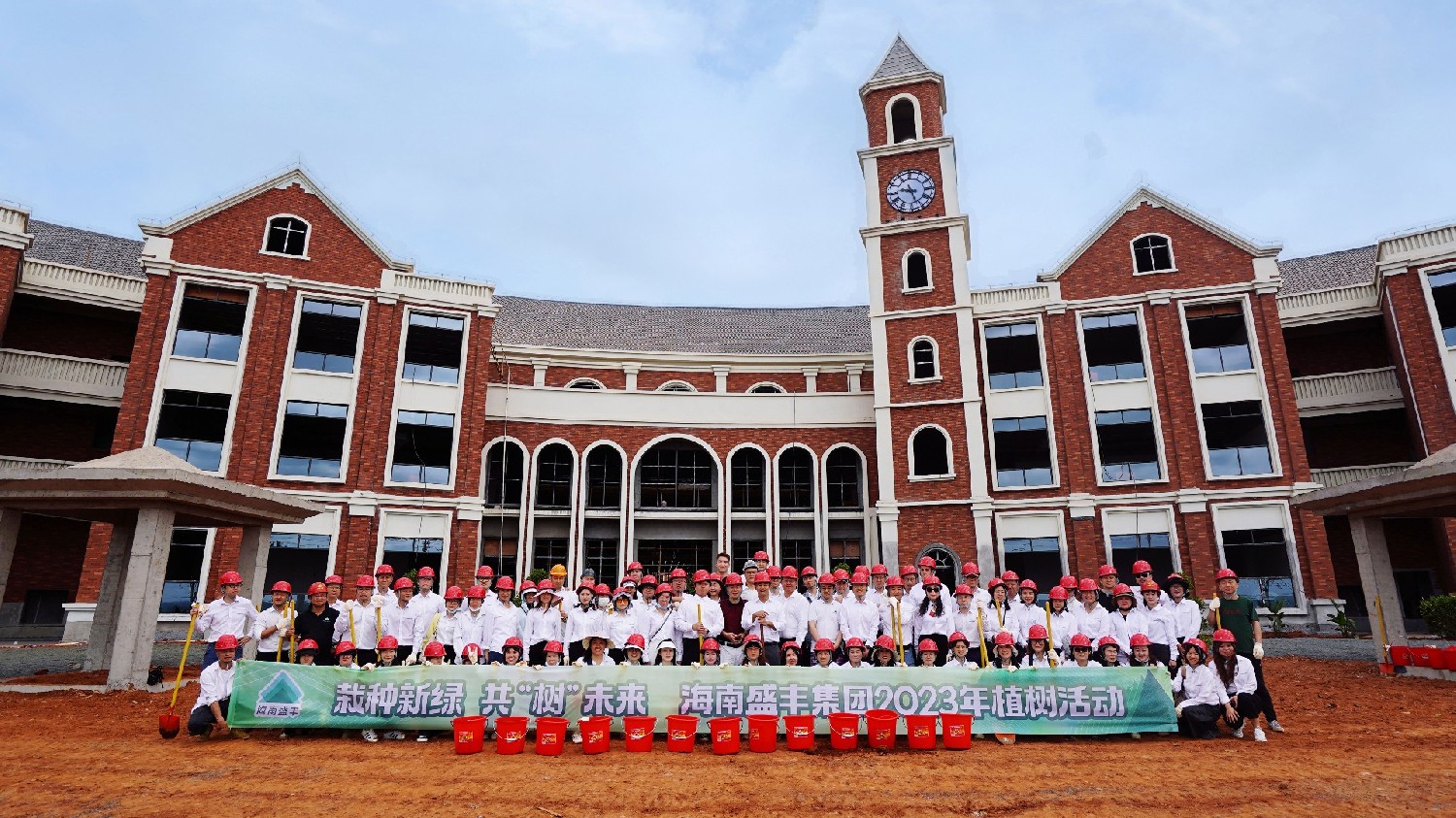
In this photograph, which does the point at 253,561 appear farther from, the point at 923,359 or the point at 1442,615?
the point at 1442,615

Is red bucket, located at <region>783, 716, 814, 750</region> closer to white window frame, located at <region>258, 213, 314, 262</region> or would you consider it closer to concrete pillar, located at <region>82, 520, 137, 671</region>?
concrete pillar, located at <region>82, 520, 137, 671</region>

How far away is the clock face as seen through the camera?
2591cm

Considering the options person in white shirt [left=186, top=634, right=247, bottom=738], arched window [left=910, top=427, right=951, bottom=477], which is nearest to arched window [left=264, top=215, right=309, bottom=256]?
person in white shirt [left=186, top=634, right=247, bottom=738]

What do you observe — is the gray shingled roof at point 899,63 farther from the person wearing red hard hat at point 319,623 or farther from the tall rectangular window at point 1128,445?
the person wearing red hard hat at point 319,623

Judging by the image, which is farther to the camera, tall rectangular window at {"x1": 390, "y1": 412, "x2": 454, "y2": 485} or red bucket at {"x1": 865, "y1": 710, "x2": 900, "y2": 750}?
tall rectangular window at {"x1": 390, "y1": 412, "x2": 454, "y2": 485}

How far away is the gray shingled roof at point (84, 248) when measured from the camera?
84.9 feet

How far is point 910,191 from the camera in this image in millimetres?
26062

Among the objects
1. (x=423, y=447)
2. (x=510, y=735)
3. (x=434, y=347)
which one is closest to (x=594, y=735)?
(x=510, y=735)

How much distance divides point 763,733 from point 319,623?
5.86 m

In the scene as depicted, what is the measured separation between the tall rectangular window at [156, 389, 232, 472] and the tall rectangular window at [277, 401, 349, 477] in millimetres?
1576

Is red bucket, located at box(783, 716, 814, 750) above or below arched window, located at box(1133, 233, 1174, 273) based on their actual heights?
below

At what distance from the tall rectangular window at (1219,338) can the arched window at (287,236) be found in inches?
1088

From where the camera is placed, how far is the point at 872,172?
87.2ft

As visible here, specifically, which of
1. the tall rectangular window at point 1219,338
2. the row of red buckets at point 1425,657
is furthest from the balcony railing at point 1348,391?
the row of red buckets at point 1425,657
